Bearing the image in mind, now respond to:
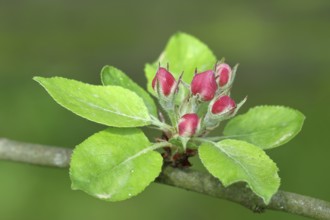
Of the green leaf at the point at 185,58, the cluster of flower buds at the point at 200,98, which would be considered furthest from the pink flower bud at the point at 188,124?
the green leaf at the point at 185,58

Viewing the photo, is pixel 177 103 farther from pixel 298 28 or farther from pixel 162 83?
pixel 298 28

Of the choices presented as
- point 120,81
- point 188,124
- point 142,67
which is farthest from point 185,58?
point 142,67

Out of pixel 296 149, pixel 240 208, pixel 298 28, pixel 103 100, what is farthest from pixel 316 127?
pixel 103 100

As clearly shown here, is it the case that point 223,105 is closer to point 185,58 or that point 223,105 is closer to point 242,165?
point 242,165

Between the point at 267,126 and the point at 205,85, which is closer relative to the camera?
the point at 205,85

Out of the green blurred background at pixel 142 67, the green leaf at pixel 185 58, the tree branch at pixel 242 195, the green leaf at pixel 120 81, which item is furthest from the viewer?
the green blurred background at pixel 142 67

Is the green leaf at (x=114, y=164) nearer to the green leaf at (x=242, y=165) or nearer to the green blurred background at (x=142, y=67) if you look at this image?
the green leaf at (x=242, y=165)

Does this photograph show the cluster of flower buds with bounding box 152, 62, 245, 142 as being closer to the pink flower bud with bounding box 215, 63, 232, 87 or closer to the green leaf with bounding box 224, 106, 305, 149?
the pink flower bud with bounding box 215, 63, 232, 87

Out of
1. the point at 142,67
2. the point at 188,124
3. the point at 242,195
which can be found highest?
the point at 188,124
